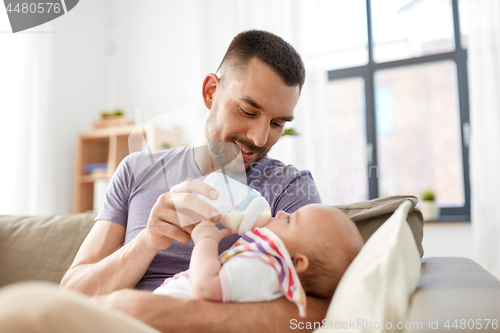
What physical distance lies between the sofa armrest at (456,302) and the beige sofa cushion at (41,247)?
136cm

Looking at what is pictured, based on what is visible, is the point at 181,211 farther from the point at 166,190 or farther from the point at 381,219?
the point at 381,219

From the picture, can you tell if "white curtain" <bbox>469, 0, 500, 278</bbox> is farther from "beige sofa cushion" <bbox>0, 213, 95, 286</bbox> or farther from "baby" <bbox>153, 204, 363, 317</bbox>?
"beige sofa cushion" <bbox>0, 213, 95, 286</bbox>

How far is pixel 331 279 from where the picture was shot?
82cm

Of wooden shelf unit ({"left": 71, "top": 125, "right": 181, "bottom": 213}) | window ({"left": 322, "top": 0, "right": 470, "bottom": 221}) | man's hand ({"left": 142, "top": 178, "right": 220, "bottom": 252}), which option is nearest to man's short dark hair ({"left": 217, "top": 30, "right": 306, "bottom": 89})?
man's hand ({"left": 142, "top": 178, "right": 220, "bottom": 252})

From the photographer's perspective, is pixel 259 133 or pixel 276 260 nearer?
pixel 276 260

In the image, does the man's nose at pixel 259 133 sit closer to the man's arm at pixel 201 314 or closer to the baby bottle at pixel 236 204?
the baby bottle at pixel 236 204

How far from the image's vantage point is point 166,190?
1020mm

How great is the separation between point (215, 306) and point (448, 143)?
122 inches

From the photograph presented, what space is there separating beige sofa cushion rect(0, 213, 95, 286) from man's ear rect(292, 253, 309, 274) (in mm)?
1099

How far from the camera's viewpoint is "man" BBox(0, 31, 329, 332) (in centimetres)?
81

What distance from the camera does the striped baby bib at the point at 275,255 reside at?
74cm

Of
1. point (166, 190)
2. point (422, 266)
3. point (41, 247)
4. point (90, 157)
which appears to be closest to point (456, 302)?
point (422, 266)

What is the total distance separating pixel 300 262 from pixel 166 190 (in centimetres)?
43

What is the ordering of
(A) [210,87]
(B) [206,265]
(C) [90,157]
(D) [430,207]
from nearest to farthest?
1. (B) [206,265]
2. (A) [210,87]
3. (D) [430,207]
4. (C) [90,157]
